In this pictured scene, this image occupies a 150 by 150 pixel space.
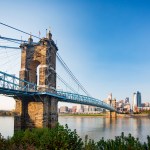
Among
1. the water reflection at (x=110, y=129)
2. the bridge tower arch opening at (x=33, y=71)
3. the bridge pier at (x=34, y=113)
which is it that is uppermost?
the bridge tower arch opening at (x=33, y=71)

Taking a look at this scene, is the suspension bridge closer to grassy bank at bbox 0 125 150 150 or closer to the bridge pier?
the bridge pier

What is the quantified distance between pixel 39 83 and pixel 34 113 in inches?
175

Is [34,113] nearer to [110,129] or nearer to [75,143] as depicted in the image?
[110,129]

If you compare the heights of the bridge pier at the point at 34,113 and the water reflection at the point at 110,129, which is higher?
the bridge pier at the point at 34,113

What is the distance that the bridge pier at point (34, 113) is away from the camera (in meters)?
30.9

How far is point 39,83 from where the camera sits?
3347 cm

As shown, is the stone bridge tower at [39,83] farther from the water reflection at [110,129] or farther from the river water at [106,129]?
the water reflection at [110,129]

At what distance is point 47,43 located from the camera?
34500mm

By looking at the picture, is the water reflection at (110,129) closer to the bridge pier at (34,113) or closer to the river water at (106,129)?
the river water at (106,129)

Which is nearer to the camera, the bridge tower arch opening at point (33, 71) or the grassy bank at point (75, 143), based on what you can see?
the grassy bank at point (75, 143)

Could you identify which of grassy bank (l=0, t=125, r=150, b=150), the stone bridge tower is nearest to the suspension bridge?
the stone bridge tower

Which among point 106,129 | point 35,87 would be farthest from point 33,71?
point 106,129

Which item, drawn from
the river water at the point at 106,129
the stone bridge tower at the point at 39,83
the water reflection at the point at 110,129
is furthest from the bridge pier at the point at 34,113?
the water reflection at the point at 110,129

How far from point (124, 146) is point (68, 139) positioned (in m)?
2.31
